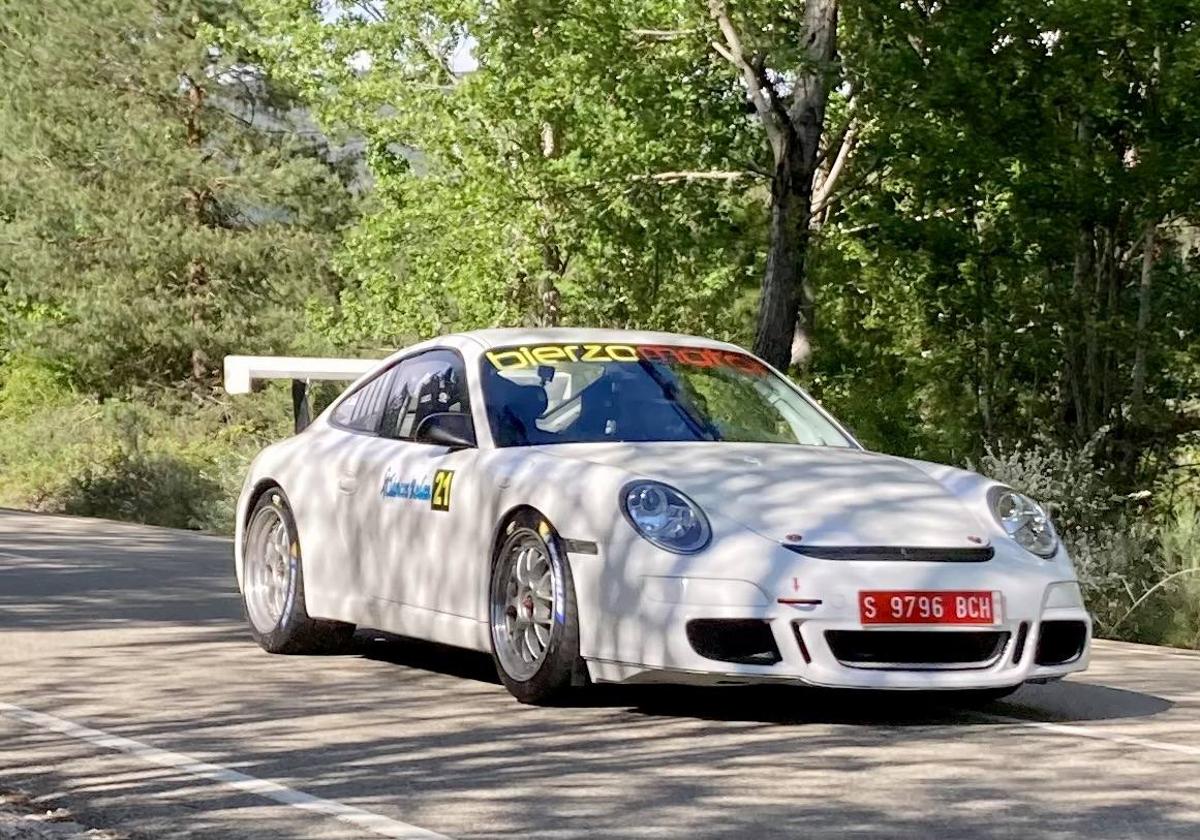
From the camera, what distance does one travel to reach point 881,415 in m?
27.7

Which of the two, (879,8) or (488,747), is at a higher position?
(879,8)

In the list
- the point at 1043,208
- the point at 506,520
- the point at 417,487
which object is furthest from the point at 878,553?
the point at 1043,208

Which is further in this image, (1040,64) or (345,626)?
(1040,64)

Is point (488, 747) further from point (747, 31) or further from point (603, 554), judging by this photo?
point (747, 31)

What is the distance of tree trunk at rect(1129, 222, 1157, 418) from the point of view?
17.6m

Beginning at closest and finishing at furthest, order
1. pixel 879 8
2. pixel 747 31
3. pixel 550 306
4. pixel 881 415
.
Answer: pixel 879 8 → pixel 747 31 → pixel 881 415 → pixel 550 306

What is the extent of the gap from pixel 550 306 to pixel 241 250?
15900 mm

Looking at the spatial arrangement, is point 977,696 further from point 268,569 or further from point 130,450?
point 130,450

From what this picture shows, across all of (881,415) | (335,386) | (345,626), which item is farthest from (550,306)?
(345,626)

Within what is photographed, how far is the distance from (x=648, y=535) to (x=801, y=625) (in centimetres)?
65

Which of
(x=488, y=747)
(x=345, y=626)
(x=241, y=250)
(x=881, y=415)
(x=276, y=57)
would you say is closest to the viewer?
(x=488, y=747)

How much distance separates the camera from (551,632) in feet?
29.5

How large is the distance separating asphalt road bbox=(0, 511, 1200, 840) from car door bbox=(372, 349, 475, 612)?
0.41 meters

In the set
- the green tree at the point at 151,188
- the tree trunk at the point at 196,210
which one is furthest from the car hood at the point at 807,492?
the tree trunk at the point at 196,210
